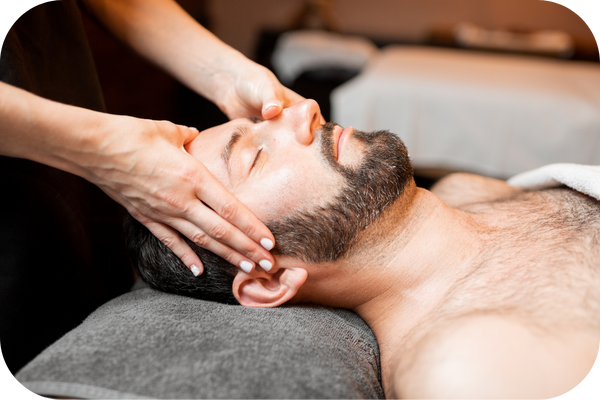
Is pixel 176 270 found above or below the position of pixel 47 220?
below

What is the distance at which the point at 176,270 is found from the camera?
110 centimetres

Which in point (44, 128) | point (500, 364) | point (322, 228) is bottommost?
point (500, 364)

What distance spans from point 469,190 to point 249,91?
2.91ft

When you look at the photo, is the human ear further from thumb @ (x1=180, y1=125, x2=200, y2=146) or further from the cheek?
thumb @ (x1=180, y1=125, x2=200, y2=146)

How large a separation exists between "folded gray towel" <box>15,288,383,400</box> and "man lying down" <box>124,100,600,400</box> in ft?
0.32

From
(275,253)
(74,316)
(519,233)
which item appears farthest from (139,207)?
(519,233)

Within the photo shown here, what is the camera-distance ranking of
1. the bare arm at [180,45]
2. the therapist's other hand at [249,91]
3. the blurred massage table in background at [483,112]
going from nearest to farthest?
the therapist's other hand at [249,91] < the bare arm at [180,45] < the blurred massage table in background at [483,112]

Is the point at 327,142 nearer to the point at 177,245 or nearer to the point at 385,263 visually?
the point at 385,263

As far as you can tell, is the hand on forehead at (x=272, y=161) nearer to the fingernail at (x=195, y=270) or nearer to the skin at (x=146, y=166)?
the skin at (x=146, y=166)

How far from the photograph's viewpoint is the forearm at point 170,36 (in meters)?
1.42

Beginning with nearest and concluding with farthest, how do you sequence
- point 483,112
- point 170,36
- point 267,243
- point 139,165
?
1. point 139,165
2. point 267,243
3. point 170,36
4. point 483,112

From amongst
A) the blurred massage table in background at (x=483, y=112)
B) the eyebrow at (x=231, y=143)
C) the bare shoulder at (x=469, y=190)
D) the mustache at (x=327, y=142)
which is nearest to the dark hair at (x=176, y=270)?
the eyebrow at (x=231, y=143)

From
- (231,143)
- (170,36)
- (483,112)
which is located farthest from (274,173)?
(483,112)

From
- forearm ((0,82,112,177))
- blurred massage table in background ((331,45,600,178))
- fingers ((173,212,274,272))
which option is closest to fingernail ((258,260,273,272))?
fingers ((173,212,274,272))
